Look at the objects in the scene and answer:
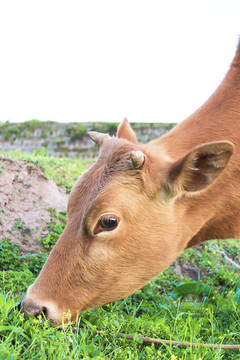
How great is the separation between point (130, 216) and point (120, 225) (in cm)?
11

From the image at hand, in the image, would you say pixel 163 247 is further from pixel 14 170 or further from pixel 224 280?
pixel 14 170

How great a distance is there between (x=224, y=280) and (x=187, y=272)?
474 mm

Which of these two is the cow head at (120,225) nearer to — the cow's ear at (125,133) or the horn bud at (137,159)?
the horn bud at (137,159)

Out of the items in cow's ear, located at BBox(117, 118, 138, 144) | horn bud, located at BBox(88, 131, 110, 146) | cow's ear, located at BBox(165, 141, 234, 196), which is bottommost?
cow's ear, located at BBox(165, 141, 234, 196)

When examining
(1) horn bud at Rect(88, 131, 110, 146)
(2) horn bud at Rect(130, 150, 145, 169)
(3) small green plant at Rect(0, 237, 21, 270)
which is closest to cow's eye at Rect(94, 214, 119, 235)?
(2) horn bud at Rect(130, 150, 145, 169)

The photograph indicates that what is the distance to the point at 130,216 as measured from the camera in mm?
2984

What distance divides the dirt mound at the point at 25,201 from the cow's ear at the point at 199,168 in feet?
7.24

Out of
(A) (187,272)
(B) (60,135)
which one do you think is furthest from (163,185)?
(B) (60,135)

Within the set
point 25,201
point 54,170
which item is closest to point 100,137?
point 25,201

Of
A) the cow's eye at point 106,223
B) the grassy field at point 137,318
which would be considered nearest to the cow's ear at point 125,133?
the cow's eye at point 106,223

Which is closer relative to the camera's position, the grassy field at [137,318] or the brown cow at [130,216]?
the grassy field at [137,318]

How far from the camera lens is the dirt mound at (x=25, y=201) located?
15.4 ft

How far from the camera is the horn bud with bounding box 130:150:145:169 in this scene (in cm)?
296

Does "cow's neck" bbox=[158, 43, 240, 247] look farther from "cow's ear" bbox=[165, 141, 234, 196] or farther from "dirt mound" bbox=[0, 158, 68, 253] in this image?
"dirt mound" bbox=[0, 158, 68, 253]
